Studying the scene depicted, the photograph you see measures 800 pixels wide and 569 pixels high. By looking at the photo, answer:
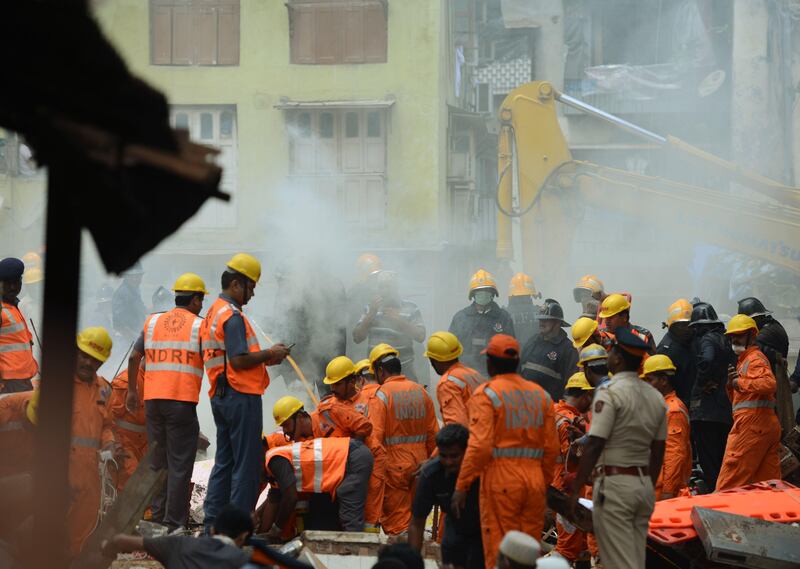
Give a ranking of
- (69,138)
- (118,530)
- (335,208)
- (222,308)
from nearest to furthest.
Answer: (69,138)
(118,530)
(222,308)
(335,208)

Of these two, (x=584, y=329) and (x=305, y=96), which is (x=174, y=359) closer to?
(x=584, y=329)

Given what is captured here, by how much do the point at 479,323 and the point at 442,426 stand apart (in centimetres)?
327

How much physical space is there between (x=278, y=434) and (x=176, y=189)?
554cm

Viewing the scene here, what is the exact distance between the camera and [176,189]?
4.25 m

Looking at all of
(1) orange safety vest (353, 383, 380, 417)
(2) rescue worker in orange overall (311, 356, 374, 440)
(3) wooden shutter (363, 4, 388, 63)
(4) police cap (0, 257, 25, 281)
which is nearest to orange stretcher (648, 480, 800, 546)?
(2) rescue worker in orange overall (311, 356, 374, 440)

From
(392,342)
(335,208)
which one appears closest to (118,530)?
(392,342)

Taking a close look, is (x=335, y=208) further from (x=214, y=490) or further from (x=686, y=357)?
(x=214, y=490)

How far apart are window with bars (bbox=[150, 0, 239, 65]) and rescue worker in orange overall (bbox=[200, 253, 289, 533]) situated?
13.5 metres

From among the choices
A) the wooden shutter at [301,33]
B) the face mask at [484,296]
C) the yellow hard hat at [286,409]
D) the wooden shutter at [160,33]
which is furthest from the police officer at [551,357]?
Result: the wooden shutter at [160,33]

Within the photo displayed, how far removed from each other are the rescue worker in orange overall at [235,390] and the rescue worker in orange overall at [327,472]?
0.36 meters

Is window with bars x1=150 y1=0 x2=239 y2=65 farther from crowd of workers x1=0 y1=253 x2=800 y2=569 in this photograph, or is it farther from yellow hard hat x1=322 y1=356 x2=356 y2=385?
yellow hard hat x1=322 y1=356 x2=356 y2=385

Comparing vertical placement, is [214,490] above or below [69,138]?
below

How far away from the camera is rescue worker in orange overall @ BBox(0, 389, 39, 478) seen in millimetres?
7723

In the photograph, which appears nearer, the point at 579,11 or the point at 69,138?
the point at 69,138
